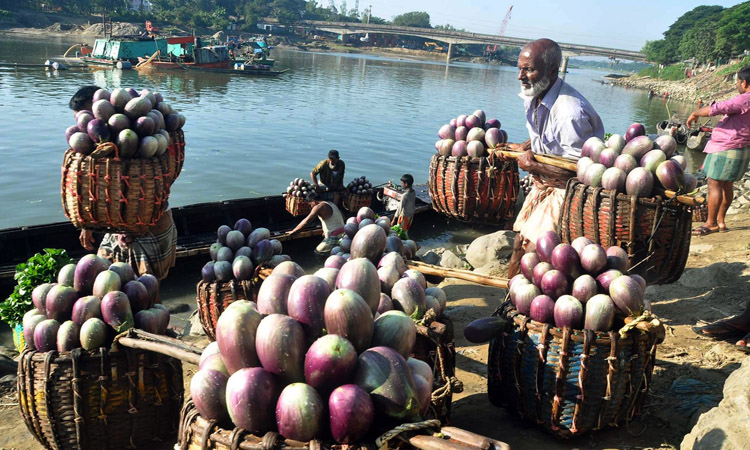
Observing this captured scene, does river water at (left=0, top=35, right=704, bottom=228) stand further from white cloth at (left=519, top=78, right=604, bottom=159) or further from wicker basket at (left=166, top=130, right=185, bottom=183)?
white cloth at (left=519, top=78, right=604, bottom=159)

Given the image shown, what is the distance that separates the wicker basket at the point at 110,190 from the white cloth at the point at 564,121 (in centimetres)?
299

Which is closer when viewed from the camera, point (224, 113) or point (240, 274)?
point (240, 274)

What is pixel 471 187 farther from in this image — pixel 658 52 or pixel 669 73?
pixel 658 52

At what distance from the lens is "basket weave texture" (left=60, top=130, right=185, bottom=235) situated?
14.1 ft

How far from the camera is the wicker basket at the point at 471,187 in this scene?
5.54 meters

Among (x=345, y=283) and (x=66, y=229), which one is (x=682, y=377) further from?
(x=66, y=229)

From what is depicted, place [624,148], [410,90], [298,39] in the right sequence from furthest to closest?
[298,39] < [410,90] < [624,148]

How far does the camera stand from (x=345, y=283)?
2.29 m

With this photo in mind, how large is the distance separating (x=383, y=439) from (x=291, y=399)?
0.31 meters

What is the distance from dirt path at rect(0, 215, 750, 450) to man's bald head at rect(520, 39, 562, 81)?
85.5 inches

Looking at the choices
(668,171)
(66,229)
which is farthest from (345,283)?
(66,229)

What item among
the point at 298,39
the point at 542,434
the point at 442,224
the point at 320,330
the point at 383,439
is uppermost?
the point at 298,39

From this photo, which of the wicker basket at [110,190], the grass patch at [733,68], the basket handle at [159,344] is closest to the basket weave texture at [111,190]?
the wicker basket at [110,190]

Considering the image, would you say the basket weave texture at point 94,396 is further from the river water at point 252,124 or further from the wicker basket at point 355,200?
the river water at point 252,124
